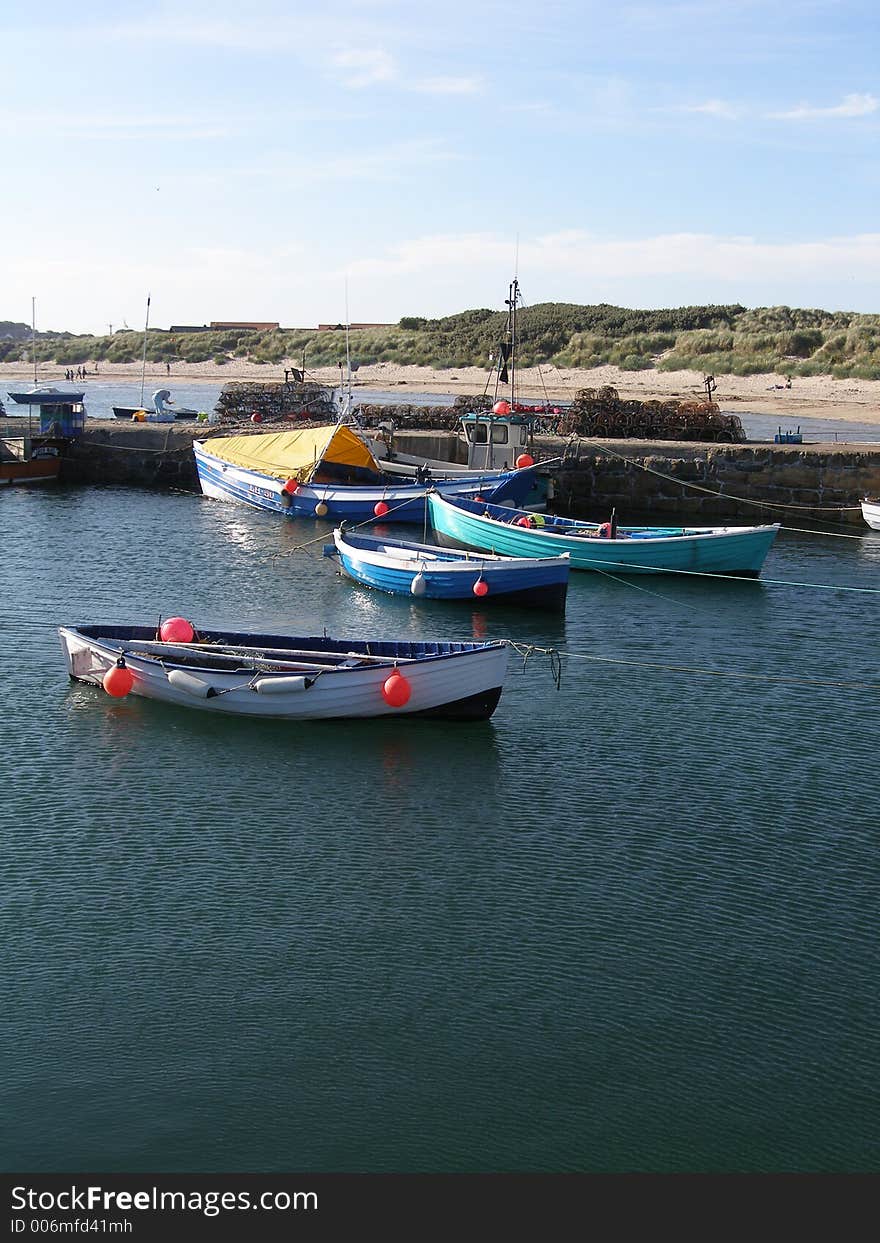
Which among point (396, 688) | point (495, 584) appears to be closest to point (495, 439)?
point (495, 584)

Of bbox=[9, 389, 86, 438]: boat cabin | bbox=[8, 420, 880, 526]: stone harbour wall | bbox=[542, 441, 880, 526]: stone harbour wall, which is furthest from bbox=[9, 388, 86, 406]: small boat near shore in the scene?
bbox=[542, 441, 880, 526]: stone harbour wall

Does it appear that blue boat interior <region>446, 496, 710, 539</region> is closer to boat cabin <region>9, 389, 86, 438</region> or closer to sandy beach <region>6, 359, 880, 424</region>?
boat cabin <region>9, 389, 86, 438</region>

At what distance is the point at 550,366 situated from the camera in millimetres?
88562

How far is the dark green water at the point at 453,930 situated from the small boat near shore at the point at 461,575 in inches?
150

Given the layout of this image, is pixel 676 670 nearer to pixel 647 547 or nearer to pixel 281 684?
pixel 281 684

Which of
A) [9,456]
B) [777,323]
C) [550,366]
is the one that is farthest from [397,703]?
[777,323]

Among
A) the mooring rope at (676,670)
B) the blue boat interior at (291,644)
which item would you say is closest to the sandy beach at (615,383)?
the mooring rope at (676,670)

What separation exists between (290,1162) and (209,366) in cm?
10500

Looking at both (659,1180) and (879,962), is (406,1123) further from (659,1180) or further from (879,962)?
(879,962)

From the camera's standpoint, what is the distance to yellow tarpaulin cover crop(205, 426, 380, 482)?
4244 cm

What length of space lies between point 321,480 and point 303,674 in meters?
23.3

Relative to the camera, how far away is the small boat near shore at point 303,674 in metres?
19.8

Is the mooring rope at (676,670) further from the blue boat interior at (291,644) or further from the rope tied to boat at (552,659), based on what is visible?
the blue boat interior at (291,644)

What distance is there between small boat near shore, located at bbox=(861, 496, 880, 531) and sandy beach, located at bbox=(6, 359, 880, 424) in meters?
21.7
